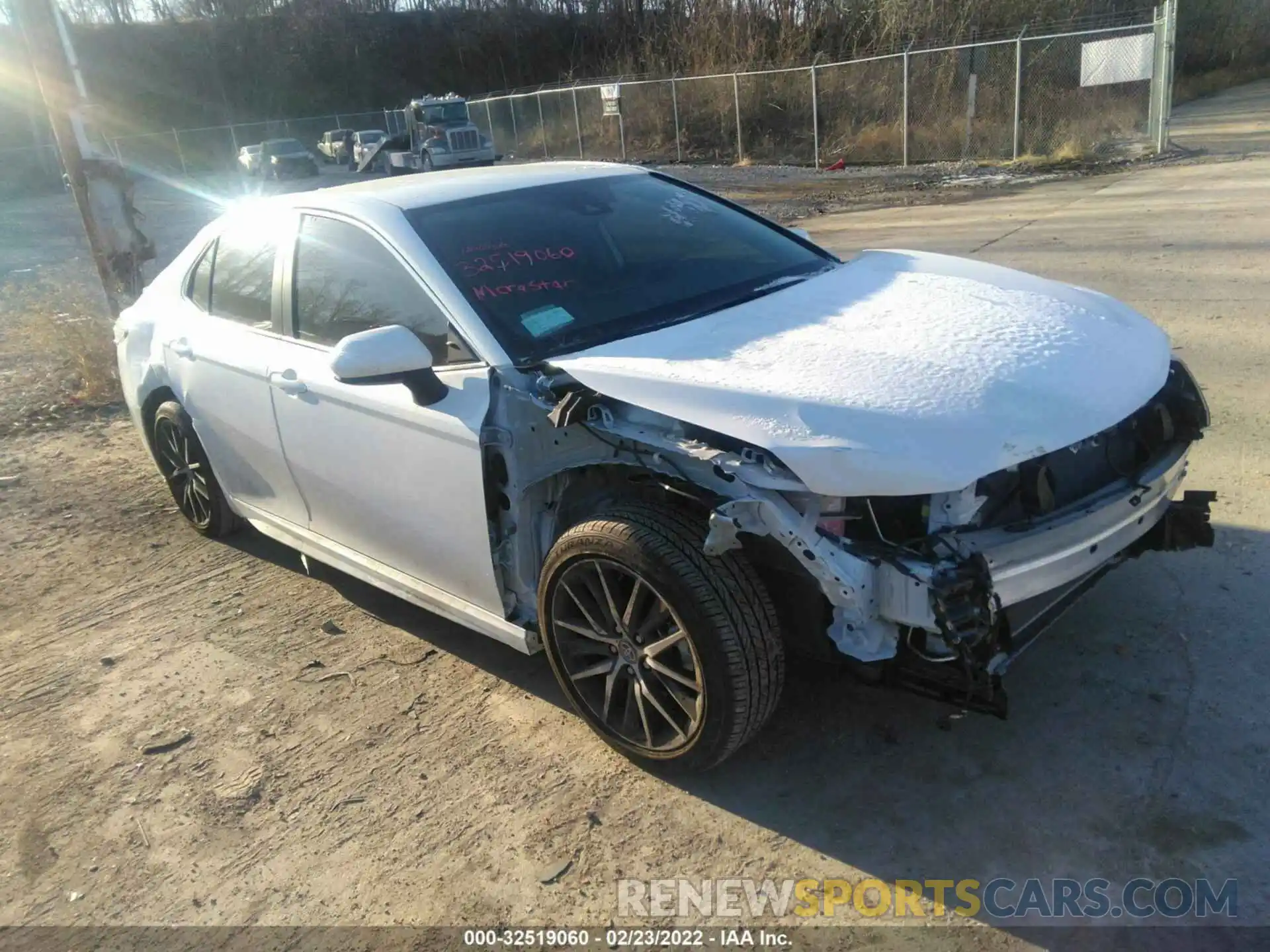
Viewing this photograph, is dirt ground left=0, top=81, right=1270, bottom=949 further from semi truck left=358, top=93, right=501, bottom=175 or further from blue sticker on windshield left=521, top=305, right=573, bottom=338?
semi truck left=358, top=93, right=501, bottom=175

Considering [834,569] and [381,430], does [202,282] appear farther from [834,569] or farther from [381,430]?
[834,569]

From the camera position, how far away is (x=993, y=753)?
116 inches

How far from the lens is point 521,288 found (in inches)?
133

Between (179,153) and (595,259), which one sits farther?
(179,153)

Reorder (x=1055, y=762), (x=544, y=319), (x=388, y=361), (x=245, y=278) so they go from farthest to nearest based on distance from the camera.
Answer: (x=245, y=278) < (x=544, y=319) < (x=388, y=361) < (x=1055, y=762)

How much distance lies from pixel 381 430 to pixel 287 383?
64cm

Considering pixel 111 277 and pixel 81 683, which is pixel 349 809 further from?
pixel 111 277

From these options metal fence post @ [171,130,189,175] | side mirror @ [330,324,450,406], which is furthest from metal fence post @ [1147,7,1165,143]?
metal fence post @ [171,130,189,175]

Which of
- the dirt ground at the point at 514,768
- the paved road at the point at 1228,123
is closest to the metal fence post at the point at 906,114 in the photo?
the paved road at the point at 1228,123

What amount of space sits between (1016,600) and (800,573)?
571 millimetres

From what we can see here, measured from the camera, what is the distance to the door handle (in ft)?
12.2

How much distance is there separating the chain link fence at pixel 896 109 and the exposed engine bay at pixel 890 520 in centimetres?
1674

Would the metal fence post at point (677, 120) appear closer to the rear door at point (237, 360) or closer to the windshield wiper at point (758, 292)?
the rear door at point (237, 360)

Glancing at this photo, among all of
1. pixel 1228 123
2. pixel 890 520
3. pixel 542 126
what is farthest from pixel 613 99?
pixel 890 520
